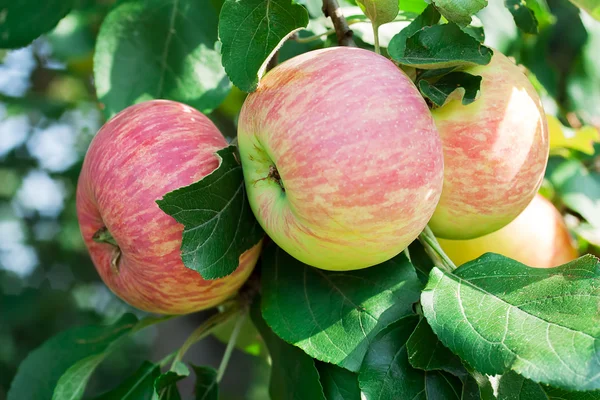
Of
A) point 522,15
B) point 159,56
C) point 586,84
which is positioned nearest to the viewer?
point 522,15

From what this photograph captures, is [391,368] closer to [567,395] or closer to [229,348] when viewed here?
[567,395]

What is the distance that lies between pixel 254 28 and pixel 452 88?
246mm

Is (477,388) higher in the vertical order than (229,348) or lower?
higher

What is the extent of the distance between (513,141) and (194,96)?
525mm

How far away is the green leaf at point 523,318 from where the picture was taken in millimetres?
584

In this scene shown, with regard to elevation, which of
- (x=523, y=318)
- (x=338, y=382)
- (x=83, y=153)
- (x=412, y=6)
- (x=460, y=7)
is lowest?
(x=83, y=153)

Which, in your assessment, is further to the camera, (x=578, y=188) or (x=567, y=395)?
(x=578, y=188)

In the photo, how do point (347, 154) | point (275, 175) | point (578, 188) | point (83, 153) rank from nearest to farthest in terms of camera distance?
1. point (347, 154)
2. point (275, 175)
3. point (578, 188)
4. point (83, 153)

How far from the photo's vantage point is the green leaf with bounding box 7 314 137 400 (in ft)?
3.43

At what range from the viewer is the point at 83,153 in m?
1.93

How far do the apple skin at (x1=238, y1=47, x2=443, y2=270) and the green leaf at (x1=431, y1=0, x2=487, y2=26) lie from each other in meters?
0.09

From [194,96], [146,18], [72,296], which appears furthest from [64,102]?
[72,296]

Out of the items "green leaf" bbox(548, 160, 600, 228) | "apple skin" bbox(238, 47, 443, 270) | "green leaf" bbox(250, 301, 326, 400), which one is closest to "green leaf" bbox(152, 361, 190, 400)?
"green leaf" bbox(250, 301, 326, 400)

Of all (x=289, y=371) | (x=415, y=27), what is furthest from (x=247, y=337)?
(x=415, y=27)
